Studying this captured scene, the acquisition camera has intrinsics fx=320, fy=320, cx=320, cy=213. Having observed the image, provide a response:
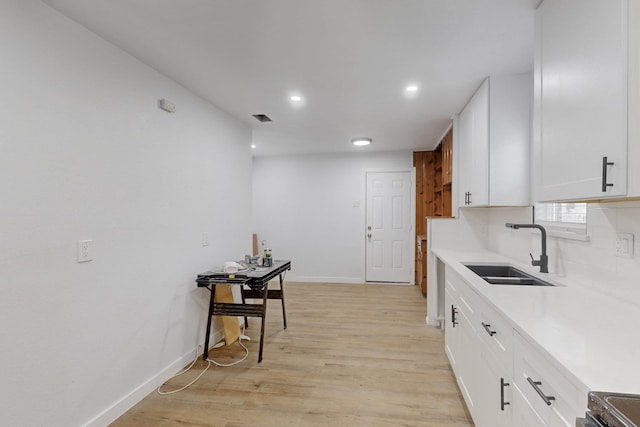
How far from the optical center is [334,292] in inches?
206

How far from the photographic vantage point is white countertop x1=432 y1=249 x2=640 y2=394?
84cm

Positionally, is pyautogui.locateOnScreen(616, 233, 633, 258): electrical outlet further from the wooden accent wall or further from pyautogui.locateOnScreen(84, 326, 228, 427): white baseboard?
the wooden accent wall

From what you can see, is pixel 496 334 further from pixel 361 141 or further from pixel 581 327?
pixel 361 141

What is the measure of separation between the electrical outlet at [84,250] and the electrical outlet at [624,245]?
2.83 m

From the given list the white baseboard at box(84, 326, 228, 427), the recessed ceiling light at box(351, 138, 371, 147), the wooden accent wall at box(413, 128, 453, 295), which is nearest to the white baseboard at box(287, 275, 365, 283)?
the wooden accent wall at box(413, 128, 453, 295)

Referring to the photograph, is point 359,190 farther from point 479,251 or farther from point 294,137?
point 479,251

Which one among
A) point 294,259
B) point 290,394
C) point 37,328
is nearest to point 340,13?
point 37,328

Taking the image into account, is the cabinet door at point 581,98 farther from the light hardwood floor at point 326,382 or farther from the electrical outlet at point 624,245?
the light hardwood floor at point 326,382

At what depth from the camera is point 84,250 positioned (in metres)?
1.87

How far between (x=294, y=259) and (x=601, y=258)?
4.85 m

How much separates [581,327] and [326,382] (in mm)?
1852

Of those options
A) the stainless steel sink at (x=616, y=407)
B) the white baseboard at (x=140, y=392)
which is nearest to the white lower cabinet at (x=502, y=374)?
the stainless steel sink at (x=616, y=407)

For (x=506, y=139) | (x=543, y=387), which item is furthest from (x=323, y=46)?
(x=543, y=387)

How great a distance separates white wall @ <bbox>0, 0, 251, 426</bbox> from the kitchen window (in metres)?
2.83
